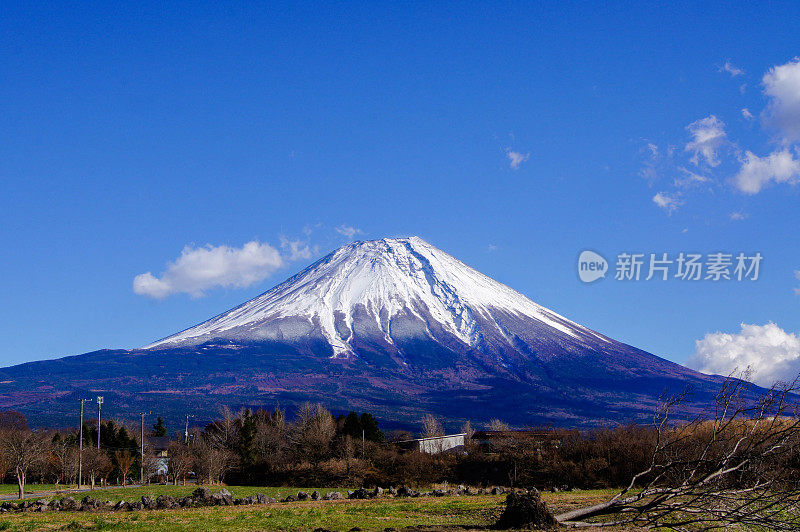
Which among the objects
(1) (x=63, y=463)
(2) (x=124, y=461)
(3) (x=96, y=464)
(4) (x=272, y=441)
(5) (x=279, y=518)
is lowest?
(2) (x=124, y=461)

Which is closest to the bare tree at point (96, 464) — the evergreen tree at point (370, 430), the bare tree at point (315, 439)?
the bare tree at point (315, 439)

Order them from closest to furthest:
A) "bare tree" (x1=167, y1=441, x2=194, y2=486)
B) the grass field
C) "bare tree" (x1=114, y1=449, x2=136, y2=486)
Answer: the grass field < "bare tree" (x1=167, y1=441, x2=194, y2=486) < "bare tree" (x1=114, y1=449, x2=136, y2=486)

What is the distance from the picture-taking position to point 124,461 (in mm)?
62281

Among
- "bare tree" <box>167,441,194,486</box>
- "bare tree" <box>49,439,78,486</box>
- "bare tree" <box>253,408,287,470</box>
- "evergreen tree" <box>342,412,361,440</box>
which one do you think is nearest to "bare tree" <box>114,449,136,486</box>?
"bare tree" <box>167,441,194,486</box>

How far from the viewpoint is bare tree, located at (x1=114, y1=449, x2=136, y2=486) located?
60.6 m

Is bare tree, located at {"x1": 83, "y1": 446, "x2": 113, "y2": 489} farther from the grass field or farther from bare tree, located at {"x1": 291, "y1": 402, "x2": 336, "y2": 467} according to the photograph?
the grass field

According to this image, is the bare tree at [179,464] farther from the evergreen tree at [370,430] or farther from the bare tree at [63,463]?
the evergreen tree at [370,430]

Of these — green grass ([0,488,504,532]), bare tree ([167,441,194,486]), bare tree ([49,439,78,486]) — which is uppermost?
green grass ([0,488,504,532])

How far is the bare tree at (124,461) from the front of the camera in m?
60.6

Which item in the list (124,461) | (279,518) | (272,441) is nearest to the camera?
(279,518)

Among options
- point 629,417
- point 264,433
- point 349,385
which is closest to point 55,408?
point 349,385

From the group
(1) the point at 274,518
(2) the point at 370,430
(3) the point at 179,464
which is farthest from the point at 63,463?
(1) the point at 274,518

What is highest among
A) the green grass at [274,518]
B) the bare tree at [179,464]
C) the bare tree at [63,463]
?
the green grass at [274,518]

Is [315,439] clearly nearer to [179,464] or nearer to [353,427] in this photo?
[353,427]
